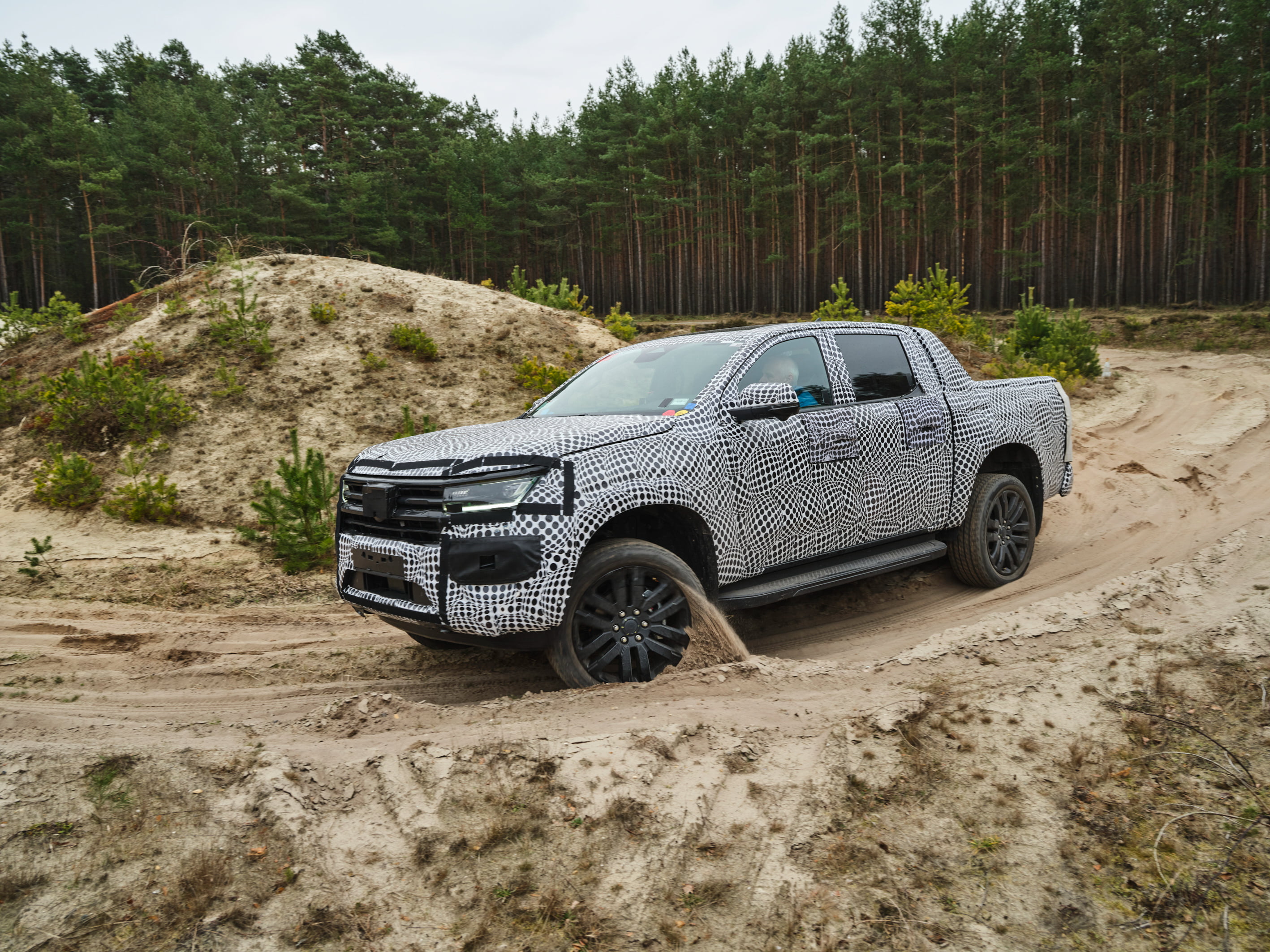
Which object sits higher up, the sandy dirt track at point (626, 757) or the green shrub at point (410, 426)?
the green shrub at point (410, 426)

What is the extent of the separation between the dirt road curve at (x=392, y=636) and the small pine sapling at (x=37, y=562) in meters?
0.59

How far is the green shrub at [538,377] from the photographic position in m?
11.0

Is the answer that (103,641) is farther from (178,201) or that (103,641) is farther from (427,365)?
(178,201)

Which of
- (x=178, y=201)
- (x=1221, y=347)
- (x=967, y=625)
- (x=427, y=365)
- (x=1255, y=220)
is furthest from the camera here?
(x=178, y=201)

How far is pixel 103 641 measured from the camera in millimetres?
5242

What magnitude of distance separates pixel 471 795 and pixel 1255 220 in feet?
137

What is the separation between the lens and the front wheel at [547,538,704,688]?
147 inches

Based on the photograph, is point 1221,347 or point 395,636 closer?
point 395,636

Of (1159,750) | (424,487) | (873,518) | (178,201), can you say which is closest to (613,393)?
(424,487)

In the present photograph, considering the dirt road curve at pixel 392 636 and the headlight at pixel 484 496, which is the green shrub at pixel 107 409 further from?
the headlight at pixel 484 496

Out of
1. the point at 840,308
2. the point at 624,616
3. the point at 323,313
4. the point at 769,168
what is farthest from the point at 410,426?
the point at 769,168

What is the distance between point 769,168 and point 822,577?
40.1 metres

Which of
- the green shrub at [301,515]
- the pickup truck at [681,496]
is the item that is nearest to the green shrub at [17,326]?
the green shrub at [301,515]

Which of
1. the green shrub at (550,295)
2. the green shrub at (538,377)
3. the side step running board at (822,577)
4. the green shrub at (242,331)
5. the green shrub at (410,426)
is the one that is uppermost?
the green shrub at (550,295)
